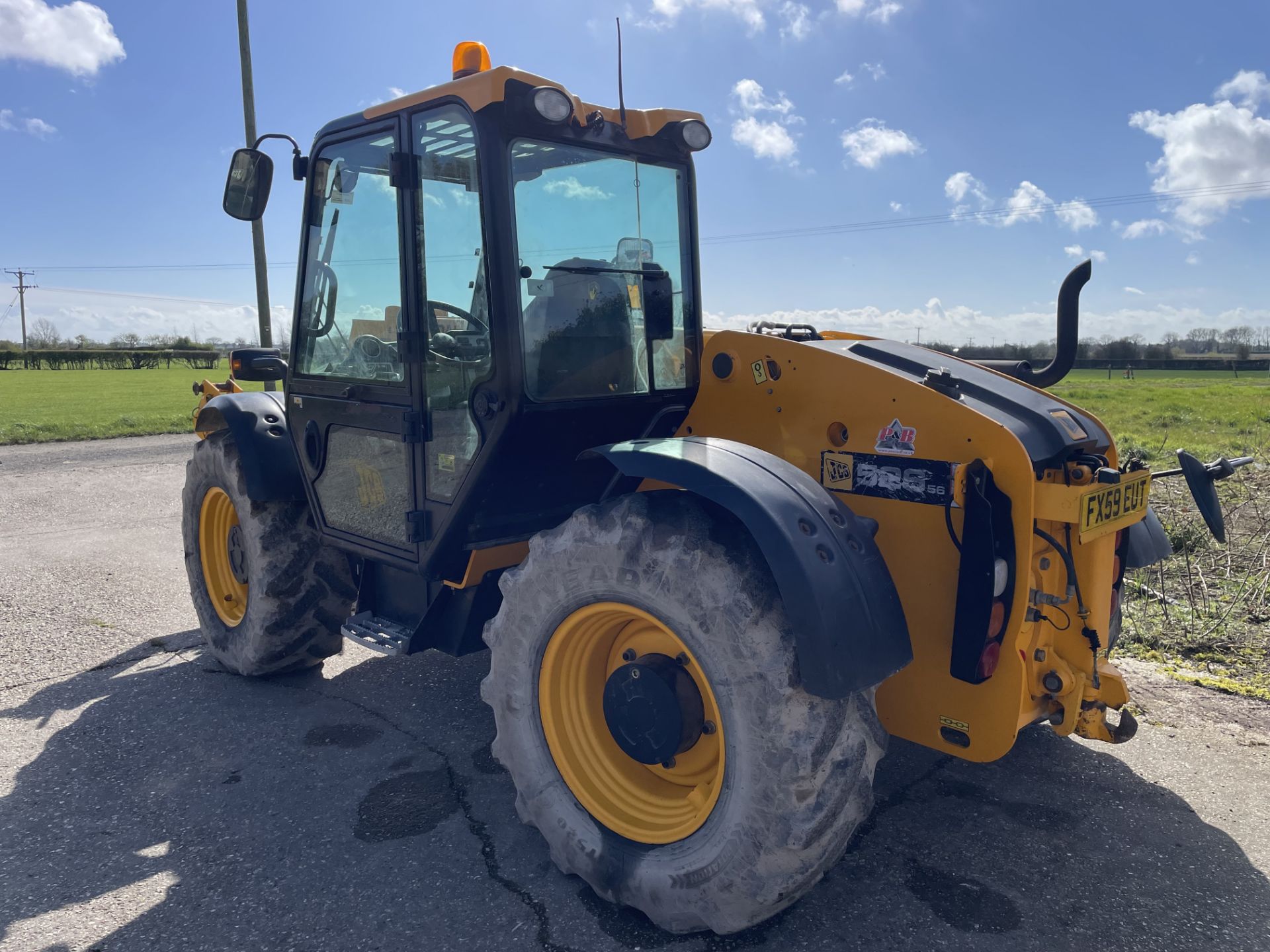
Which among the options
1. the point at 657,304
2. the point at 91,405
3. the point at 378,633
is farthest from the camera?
the point at 91,405

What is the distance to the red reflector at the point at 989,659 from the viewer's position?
2621mm

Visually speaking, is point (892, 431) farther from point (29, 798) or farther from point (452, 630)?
point (29, 798)

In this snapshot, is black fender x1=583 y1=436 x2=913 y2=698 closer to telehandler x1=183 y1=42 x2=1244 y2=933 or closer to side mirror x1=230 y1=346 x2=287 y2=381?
telehandler x1=183 y1=42 x2=1244 y2=933

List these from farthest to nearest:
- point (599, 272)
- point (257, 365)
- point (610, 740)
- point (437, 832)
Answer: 1. point (257, 365)
2. point (599, 272)
3. point (437, 832)
4. point (610, 740)

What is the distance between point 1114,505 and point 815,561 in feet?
3.85

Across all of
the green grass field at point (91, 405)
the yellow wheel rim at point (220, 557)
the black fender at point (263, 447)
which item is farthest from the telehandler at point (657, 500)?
the green grass field at point (91, 405)

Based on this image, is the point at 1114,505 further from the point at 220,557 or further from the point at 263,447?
the point at 220,557

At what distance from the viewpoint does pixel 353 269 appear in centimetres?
373

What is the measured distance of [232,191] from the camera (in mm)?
3930

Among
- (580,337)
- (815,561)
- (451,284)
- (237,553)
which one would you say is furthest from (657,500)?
Answer: (237,553)

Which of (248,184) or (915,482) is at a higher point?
(248,184)

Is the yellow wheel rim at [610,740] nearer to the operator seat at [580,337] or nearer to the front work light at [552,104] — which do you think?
the operator seat at [580,337]

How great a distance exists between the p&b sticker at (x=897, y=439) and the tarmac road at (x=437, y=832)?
1.37 meters

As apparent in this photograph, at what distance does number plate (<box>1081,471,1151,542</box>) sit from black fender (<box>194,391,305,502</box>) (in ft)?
11.1
